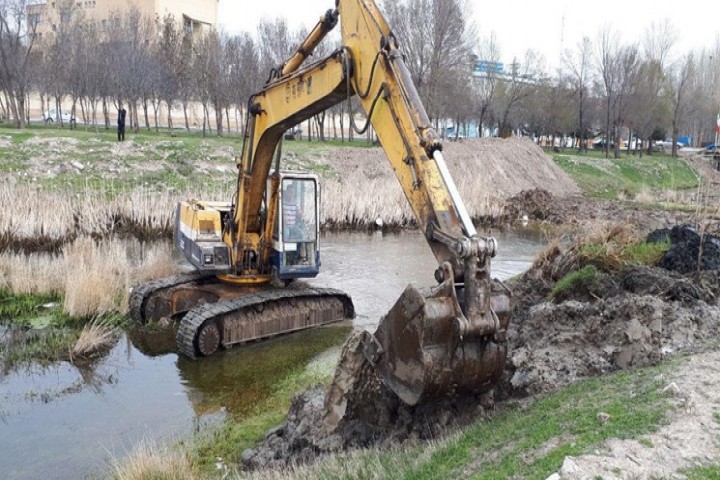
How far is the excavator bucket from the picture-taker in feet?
16.1

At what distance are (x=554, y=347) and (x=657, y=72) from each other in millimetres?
49285

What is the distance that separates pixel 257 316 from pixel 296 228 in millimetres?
1509

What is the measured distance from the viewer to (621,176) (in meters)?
39.4

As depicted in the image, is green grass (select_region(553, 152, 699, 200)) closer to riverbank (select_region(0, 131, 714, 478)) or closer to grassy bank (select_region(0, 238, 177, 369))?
riverbank (select_region(0, 131, 714, 478))

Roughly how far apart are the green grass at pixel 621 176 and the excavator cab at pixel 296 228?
86.5 ft

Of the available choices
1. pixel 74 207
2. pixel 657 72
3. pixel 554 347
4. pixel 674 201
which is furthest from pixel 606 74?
pixel 554 347

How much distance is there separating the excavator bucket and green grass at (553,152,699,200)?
99.9 feet

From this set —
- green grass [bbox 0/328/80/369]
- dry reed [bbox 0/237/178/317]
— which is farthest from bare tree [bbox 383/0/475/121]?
green grass [bbox 0/328/80/369]

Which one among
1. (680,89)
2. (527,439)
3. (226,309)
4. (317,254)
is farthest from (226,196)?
(680,89)

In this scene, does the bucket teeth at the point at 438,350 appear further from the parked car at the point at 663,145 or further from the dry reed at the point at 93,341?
the parked car at the point at 663,145

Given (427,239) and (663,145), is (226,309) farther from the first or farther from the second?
(663,145)

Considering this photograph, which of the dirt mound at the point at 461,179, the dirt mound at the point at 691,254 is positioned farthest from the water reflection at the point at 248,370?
the dirt mound at the point at 461,179

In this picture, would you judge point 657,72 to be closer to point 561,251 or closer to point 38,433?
point 561,251

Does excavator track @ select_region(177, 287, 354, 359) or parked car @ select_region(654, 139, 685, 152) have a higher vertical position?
parked car @ select_region(654, 139, 685, 152)
